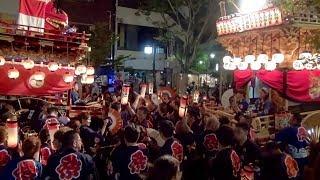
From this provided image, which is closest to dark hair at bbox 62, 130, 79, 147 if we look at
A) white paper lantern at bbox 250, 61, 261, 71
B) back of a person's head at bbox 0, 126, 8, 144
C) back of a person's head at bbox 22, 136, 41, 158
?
back of a person's head at bbox 22, 136, 41, 158

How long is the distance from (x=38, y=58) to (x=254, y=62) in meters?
7.98

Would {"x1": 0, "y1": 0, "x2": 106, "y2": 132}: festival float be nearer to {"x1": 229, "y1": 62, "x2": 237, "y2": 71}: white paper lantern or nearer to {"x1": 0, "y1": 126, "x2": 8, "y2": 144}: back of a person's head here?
{"x1": 229, "y1": 62, "x2": 237, "y2": 71}: white paper lantern

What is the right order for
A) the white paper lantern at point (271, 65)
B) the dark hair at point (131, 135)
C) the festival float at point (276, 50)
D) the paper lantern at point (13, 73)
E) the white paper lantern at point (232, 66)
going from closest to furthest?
the dark hair at point (131, 135) → the festival float at point (276, 50) → the paper lantern at point (13, 73) → the white paper lantern at point (271, 65) → the white paper lantern at point (232, 66)

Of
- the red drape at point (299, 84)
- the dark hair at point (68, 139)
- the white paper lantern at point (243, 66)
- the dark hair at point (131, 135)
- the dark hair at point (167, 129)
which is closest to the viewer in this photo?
the dark hair at point (68, 139)

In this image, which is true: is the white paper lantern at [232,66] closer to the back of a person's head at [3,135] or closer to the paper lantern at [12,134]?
the paper lantern at [12,134]

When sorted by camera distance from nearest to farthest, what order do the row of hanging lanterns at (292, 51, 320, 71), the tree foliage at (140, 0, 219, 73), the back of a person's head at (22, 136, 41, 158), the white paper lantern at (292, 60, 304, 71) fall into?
the back of a person's head at (22, 136, 41, 158) < the row of hanging lanterns at (292, 51, 320, 71) < the white paper lantern at (292, 60, 304, 71) < the tree foliage at (140, 0, 219, 73)

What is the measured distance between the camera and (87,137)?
8.60 meters

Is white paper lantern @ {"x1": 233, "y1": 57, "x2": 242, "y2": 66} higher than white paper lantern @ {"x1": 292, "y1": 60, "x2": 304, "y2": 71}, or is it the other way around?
white paper lantern @ {"x1": 233, "y1": 57, "x2": 242, "y2": 66}

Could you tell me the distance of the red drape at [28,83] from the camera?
1506 cm

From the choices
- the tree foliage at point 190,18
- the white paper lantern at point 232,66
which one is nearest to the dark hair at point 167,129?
the white paper lantern at point 232,66

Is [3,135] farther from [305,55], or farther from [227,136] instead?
[305,55]

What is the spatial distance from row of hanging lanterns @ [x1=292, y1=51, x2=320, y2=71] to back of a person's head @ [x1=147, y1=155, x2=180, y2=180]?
7.96 m

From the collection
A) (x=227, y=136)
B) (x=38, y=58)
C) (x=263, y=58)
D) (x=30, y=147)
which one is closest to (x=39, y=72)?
(x=38, y=58)

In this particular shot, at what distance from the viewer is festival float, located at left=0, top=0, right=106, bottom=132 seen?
1505 cm
